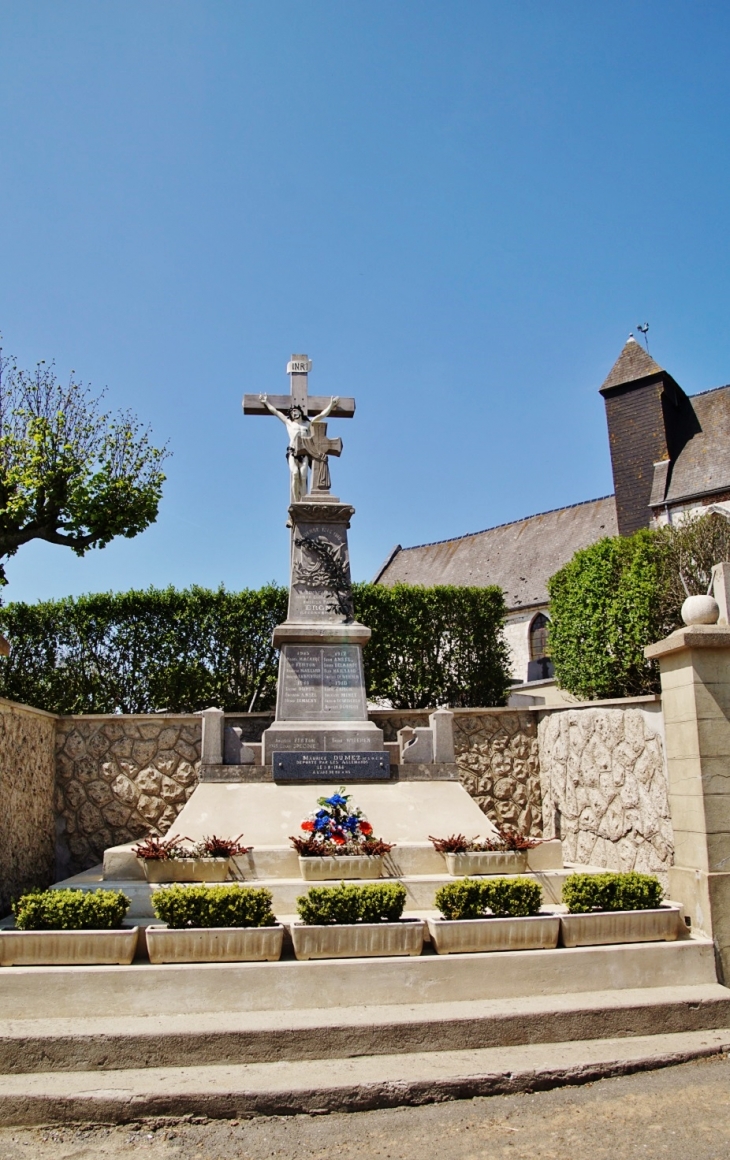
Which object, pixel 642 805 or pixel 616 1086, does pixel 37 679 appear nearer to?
pixel 642 805

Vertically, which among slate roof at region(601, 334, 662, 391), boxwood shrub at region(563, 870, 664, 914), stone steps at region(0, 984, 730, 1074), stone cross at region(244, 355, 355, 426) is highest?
slate roof at region(601, 334, 662, 391)

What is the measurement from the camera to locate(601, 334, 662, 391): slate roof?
2808cm

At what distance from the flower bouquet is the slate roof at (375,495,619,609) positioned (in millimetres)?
21224

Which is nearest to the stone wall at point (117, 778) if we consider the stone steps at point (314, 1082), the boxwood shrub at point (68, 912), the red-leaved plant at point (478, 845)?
the red-leaved plant at point (478, 845)

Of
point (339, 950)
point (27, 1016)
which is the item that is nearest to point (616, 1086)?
point (339, 950)

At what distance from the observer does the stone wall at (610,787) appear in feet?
33.4

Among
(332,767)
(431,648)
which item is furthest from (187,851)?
(431,648)

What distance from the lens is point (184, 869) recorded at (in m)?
7.60

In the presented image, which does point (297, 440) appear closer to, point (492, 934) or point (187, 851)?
point (187, 851)

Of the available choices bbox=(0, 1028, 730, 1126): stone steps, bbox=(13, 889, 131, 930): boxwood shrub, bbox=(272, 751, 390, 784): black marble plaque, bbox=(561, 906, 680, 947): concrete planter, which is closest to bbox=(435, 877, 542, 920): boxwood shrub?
bbox=(561, 906, 680, 947): concrete planter

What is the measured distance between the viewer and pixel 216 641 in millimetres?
13930

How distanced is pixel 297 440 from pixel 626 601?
5547 mm

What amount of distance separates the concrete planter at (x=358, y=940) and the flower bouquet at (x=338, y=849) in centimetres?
162

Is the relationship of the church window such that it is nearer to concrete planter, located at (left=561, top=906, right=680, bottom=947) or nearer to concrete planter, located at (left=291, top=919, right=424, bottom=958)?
concrete planter, located at (left=561, top=906, right=680, bottom=947)
